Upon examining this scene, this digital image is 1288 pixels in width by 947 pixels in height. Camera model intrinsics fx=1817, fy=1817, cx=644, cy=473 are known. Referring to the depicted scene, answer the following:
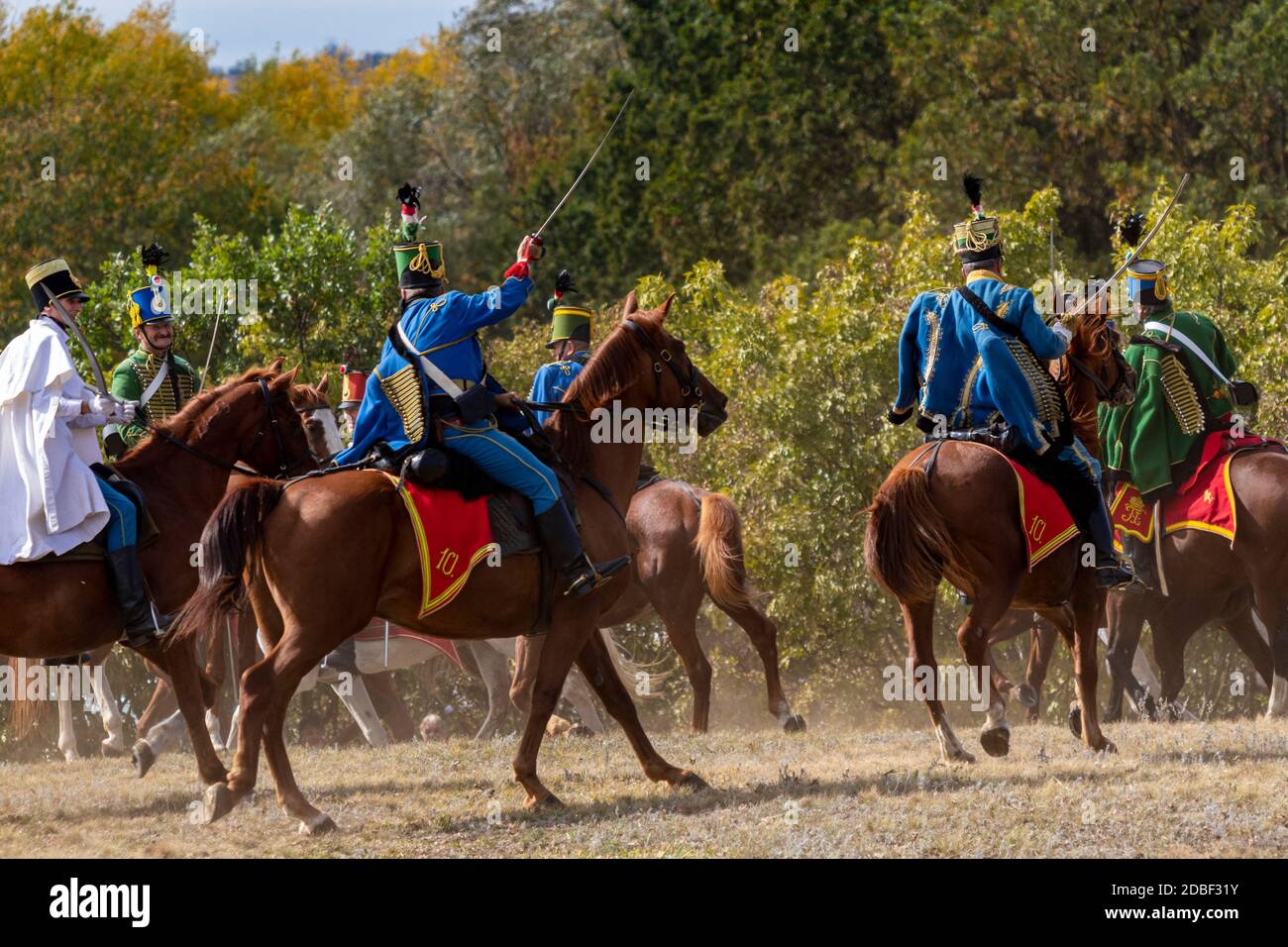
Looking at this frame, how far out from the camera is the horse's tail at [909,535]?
10727 mm

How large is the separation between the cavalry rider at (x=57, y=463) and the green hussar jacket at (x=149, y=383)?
2.26 meters

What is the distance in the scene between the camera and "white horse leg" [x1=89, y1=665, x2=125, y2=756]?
15203 mm

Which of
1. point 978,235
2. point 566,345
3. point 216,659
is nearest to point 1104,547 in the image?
point 978,235

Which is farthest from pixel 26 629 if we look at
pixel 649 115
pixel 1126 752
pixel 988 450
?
pixel 649 115

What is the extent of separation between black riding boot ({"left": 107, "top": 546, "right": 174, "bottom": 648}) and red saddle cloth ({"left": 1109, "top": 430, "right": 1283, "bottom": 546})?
7.61 meters

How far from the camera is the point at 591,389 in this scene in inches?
413

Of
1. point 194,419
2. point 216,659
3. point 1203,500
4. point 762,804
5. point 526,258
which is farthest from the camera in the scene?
point 216,659

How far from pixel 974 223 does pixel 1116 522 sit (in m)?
3.99

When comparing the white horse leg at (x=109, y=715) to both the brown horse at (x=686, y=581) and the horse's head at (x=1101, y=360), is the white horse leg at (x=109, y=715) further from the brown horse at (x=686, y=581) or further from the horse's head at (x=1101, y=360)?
the horse's head at (x=1101, y=360)

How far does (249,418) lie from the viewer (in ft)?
38.7

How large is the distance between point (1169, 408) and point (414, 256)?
6.50 metres

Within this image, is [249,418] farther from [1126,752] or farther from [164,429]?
[1126,752]

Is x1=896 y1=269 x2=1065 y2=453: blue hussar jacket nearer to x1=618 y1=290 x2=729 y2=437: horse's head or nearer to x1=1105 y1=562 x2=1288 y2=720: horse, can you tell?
x1=618 y1=290 x2=729 y2=437: horse's head

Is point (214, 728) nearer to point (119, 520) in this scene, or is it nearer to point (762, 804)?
point (119, 520)
